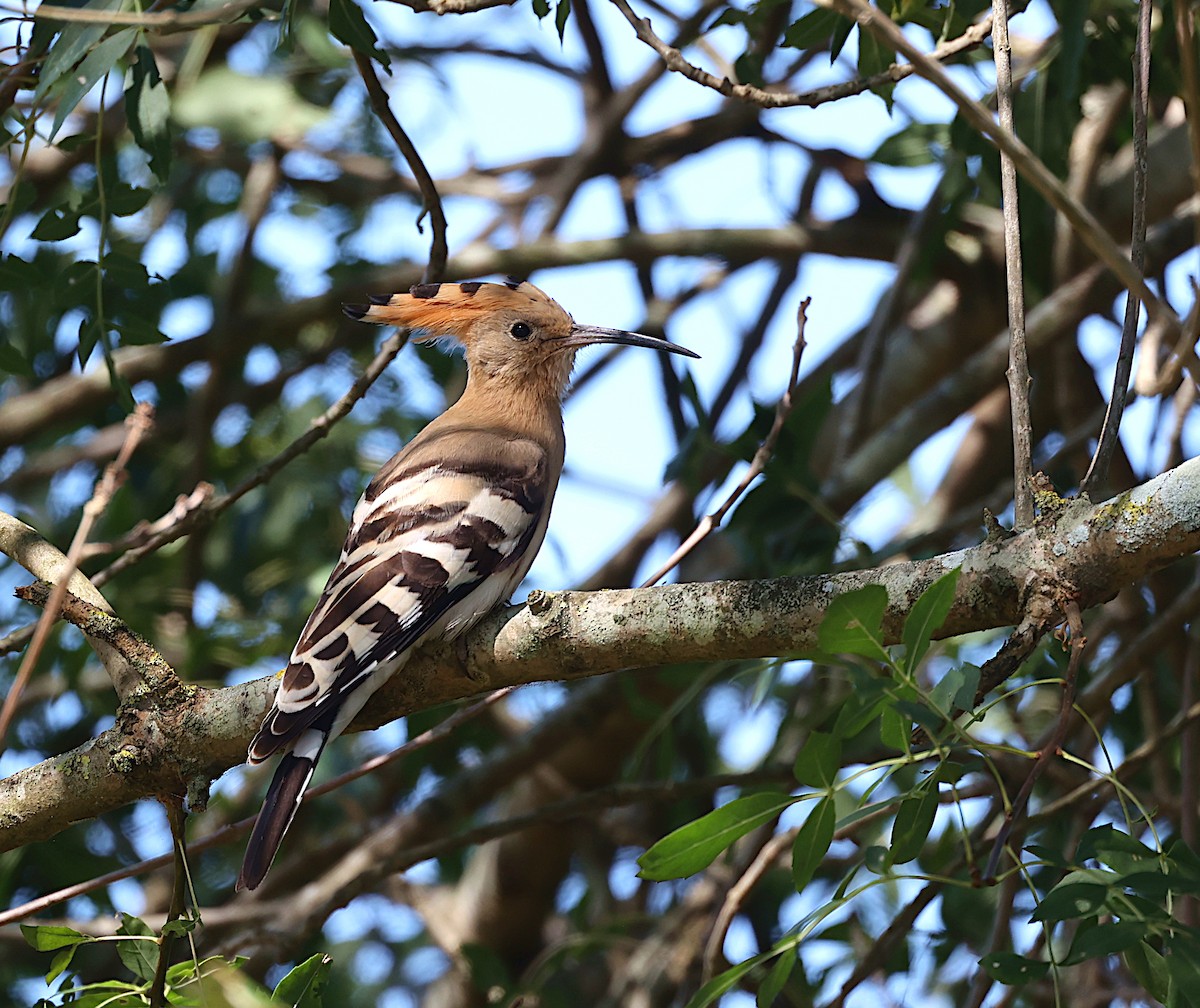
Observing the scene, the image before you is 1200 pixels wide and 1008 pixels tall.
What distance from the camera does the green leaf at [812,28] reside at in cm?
259

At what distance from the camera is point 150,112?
2.61 m

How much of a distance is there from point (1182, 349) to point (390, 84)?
423cm

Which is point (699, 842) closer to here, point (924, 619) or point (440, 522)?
point (924, 619)

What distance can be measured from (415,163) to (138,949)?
1.62 metres

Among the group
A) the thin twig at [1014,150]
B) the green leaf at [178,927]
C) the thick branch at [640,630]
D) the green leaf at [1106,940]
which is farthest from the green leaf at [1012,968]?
the green leaf at [178,927]

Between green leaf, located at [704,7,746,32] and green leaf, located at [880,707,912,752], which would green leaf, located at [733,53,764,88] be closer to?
green leaf, located at [704,7,746,32]

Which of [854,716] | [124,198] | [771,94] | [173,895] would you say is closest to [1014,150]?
[854,716]

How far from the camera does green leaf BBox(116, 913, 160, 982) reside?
200cm

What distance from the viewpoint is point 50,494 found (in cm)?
492

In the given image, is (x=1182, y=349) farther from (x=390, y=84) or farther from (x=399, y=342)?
(x=390, y=84)

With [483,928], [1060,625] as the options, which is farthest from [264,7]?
[483,928]

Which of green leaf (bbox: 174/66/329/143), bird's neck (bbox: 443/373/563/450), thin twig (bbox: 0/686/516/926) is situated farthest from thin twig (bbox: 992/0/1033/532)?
green leaf (bbox: 174/66/329/143)

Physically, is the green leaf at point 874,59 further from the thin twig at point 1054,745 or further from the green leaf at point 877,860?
the green leaf at point 877,860

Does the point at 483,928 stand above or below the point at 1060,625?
above
